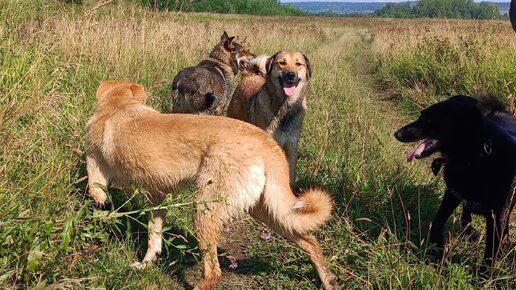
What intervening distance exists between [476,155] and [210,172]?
5.92 feet

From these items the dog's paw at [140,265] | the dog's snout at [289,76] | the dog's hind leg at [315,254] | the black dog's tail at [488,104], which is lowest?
the dog's paw at [140,265]

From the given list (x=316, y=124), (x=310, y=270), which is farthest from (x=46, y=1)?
(x=310, y=270)

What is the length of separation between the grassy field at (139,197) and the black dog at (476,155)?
0.84ft

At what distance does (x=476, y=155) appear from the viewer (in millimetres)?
3322

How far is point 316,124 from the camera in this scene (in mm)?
6547

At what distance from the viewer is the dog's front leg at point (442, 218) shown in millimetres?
3514

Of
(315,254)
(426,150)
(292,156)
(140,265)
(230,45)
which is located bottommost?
(140,265)

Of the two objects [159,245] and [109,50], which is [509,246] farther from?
[109,50]

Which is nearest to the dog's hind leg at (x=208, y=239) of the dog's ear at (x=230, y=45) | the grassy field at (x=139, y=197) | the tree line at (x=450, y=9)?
the grassy field at (x=139, y=197)

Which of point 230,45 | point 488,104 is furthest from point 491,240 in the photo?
point 230,45

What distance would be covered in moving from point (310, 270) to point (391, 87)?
8534 millimetres

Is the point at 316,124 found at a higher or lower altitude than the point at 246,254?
higher

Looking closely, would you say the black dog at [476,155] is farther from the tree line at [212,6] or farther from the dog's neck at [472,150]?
the tree line at [212,6]

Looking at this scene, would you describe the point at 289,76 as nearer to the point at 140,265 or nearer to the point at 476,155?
the point at 476,155
